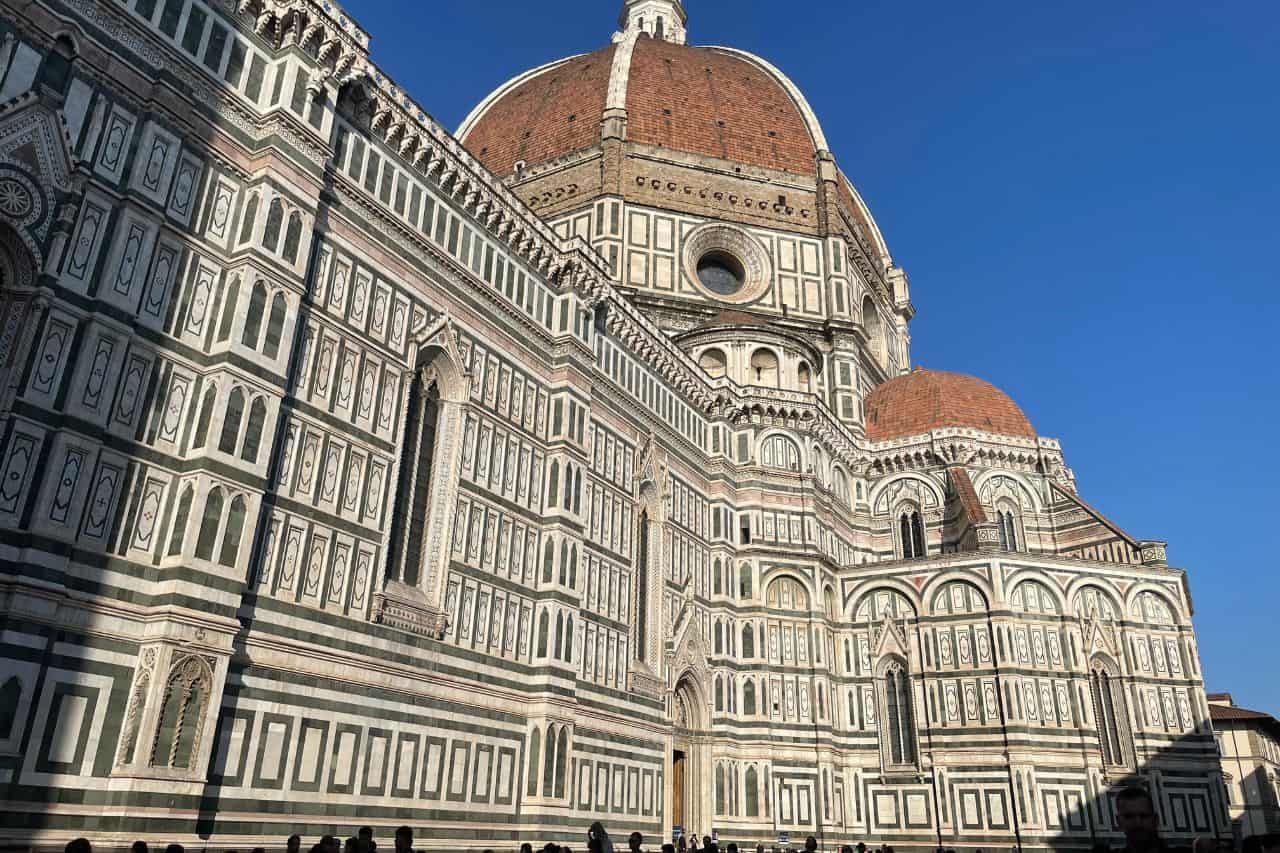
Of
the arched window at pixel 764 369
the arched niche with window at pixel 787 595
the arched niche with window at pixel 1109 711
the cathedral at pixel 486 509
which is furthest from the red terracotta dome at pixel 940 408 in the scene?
the arched niche with window at pixel 1109 711

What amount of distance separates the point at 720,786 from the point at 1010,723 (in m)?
9.23

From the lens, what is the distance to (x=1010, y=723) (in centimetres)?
2997

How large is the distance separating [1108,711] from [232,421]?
28318mm

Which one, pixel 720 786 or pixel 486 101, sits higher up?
pixel 486 101

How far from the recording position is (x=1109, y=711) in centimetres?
3120

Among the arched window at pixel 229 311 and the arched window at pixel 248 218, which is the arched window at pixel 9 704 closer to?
the arched window at pixel 229 311

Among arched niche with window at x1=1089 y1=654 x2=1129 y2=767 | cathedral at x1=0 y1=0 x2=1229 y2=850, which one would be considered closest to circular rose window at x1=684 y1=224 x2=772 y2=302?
cathedral at x1=0 y1=0 x2=1229 y2=850

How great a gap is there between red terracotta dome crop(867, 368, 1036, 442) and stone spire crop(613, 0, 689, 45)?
1276 inches

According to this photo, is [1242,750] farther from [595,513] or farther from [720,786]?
[595,513]

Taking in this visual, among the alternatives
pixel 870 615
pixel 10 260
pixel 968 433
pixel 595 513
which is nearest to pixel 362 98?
pixel 10 260

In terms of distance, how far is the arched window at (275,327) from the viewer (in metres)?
16.2

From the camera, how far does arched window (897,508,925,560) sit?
3734 centimetres

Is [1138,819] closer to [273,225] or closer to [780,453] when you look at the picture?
[273,225]

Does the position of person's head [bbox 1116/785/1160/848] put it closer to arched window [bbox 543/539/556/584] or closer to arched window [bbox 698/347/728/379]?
arched window [bbox 543/539/556/584]
